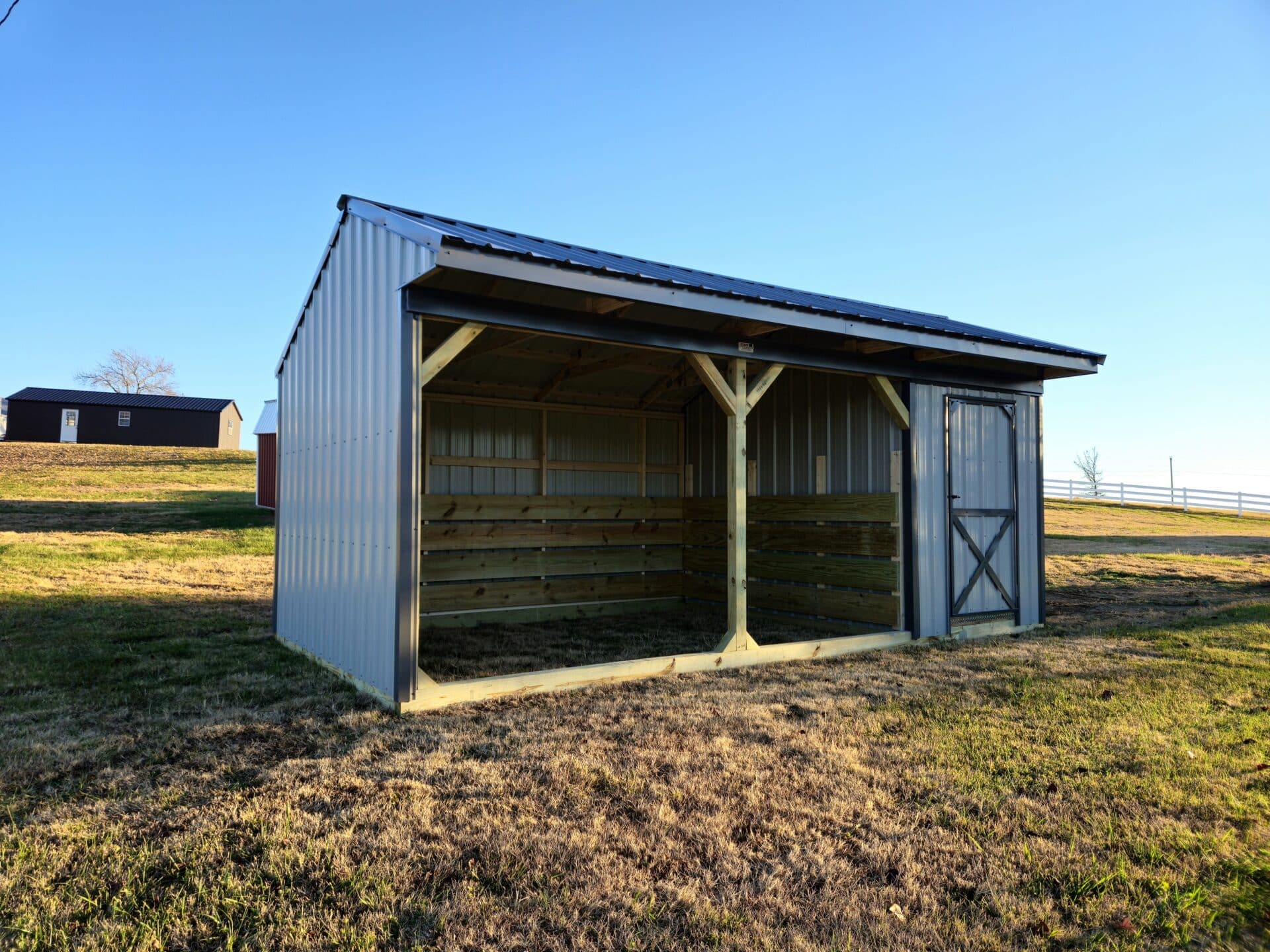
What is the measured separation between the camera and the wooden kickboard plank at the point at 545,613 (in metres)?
8.66

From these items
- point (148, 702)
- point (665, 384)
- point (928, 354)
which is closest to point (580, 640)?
point (665, 384)

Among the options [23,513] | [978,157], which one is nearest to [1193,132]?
[978,157]

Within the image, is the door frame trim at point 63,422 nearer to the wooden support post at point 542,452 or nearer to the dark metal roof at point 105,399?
the dark metal roof at point 105,399

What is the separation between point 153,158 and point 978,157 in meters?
16.0

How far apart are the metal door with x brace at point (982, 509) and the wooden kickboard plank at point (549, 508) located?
11.9 feet

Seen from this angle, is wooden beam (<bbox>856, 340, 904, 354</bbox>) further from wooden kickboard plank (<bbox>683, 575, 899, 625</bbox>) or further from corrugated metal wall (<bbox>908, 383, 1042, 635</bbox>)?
wooden kickboard plank (<bbox>683, 575, 899, 625</bbox>)

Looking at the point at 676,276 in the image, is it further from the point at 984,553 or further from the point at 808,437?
the point at 984,553

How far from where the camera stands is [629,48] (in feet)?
35.6

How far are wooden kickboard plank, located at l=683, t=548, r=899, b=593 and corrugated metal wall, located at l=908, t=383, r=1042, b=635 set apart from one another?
346 mm

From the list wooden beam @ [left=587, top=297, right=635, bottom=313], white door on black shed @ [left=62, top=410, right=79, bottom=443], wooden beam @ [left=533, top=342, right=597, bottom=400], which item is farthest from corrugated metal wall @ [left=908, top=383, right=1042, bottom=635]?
white door on black shed @ [left=62, top=410, right=79, bottom=443]

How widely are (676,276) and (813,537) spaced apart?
326cm

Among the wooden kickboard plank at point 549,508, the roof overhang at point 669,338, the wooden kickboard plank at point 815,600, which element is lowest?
the wooden kickboard plank at point 815,600

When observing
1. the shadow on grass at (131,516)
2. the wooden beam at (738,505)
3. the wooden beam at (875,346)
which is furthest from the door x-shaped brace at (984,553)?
the shadow on grass at (131,516)

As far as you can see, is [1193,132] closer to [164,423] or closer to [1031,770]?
[1031,770]
